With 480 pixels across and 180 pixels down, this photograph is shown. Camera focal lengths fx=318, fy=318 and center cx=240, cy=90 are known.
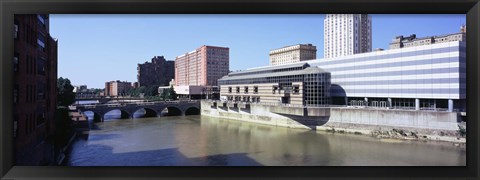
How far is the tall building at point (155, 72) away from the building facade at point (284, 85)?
26488 mm

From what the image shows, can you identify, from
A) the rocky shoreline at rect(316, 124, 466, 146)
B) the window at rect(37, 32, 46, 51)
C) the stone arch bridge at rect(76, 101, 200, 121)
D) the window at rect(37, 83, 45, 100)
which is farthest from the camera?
the stone arch bridge at rect(76, 101, 200, 121)

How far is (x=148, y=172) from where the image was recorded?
113 inches

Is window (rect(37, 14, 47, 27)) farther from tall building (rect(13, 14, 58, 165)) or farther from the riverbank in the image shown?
the riverbank

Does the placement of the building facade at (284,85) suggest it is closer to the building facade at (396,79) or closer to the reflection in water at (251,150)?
the building facade at (396,79)

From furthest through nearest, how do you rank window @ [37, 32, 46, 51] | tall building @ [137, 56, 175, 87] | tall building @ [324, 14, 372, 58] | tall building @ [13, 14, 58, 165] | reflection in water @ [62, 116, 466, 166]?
tall building @ [137, 56, 175, 87] → tall building @ [324, 14, 372, 58] → reflection in water @ [62, 116, 466, 166] → window @ [37, 32, 46, 51] → tall building @ [13, 14, 58, 165]

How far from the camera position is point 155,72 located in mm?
50531

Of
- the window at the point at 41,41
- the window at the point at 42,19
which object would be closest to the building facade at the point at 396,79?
the window at the point at 42,19

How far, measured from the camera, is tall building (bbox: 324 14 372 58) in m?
39.2

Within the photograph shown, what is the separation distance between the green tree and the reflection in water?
145 inches

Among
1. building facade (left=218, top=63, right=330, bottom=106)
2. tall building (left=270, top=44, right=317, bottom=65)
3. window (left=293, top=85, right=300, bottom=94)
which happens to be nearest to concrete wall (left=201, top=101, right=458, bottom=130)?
building facade (left=218, top=63, right=330, bottom=106)

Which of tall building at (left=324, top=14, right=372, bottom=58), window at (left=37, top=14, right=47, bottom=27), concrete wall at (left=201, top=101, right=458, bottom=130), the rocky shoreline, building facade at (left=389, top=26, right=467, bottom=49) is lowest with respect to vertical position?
the rocky shoreline

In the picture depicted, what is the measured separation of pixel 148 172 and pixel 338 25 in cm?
4183
